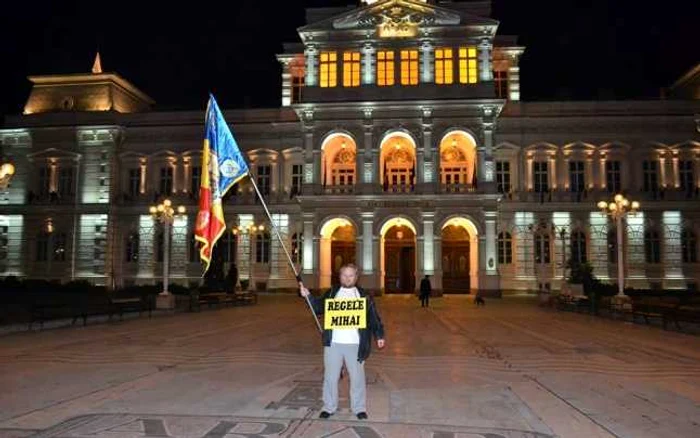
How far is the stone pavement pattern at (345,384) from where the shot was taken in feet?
25.2

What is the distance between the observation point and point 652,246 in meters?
46.0

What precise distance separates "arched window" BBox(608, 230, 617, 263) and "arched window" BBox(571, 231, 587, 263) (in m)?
1.84

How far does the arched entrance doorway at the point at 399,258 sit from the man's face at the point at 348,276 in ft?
129

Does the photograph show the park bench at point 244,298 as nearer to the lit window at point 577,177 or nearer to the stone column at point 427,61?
the stone column at point 427,61

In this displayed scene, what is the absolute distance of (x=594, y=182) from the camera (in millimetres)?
46781

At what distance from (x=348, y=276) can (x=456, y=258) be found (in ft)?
132

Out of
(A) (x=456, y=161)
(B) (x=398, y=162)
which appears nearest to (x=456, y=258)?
(A) (x=456, y=161)

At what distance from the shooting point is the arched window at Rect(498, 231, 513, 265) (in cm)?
4681

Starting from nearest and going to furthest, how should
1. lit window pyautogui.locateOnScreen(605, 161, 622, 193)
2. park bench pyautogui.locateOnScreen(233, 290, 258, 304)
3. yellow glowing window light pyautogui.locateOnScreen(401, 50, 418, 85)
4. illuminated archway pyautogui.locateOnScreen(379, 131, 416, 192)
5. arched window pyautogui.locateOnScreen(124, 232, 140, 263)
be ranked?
1. park bench pyautogui.locateOnScreen(233, 290, 258, 304)
2. yellow glowing window light pyautogui.locateOnScreen(401, 50, 418, 85)
3. lit window pyautogui.locateOnScreen(605, 161, 622, 193)
4. illuminated archway pyautogui.locateOnScreen(379, 131, 416, 192)
5. arched window pyautogui.locateOnScreen(124, 232, 140, 263)

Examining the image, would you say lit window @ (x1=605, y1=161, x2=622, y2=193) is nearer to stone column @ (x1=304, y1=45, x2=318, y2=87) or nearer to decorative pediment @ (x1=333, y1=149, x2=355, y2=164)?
decorative pediment @ (x1=333, y1=149, x2=355, y2=164)

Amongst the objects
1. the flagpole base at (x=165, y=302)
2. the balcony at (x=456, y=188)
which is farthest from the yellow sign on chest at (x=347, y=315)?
the balcony at (x=456, y=188)

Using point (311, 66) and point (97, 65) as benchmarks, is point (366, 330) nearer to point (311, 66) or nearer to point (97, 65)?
point (311, 66)

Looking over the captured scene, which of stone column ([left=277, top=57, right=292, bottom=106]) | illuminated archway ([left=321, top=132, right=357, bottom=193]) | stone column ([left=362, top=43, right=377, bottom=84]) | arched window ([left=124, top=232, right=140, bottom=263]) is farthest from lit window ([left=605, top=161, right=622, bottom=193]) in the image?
arched window ([left=124, top=232, right=140, bottom=263])

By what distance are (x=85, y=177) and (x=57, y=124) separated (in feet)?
17.6
